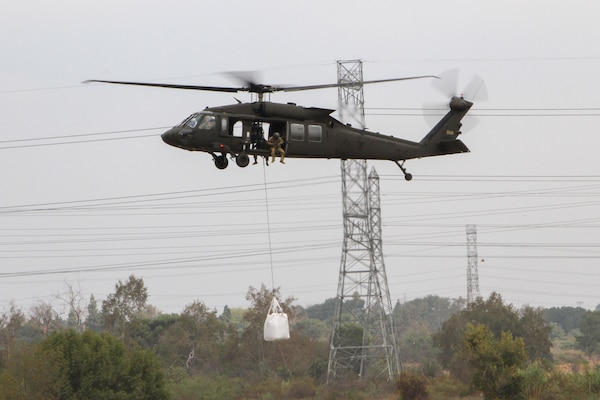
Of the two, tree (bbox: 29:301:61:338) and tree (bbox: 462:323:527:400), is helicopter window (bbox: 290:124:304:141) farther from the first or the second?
tree (bbox: 29:301:61:338)

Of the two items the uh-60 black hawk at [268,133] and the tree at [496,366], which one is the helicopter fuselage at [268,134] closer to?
the uh-60 black hawk at [268,133]

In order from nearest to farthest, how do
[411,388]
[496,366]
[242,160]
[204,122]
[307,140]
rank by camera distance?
[242,160] < [204,122] < [307,140] < [496,366] < [411,388]

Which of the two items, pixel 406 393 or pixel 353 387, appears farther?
pixel 353 387

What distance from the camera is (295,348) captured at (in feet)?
476

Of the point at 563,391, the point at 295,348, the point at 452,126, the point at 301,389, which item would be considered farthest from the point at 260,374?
the point at 452,126

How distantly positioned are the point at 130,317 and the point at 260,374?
26.1 metres

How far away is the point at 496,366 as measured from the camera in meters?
88.2

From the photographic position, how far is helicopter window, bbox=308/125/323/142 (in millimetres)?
39375

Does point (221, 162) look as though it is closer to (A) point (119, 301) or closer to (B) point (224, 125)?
(B) point (224, 125)

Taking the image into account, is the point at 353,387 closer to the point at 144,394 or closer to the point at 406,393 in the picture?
the point at 406,393

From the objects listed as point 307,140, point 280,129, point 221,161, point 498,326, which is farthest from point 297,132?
point 498,326

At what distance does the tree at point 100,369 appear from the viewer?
329 feet

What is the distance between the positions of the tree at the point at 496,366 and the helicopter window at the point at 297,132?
5340 cm

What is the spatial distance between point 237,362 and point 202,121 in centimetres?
11090
